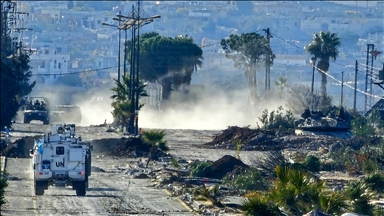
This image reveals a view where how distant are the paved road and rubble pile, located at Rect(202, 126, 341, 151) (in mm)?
22748

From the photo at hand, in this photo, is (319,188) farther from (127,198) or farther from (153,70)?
(153,70)

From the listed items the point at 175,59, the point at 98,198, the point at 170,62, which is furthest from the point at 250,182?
the point at 170,62

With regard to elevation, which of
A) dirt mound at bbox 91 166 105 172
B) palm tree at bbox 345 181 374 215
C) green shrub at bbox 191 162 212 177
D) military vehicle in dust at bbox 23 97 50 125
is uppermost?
palm tree at bbox 345 181 374 215

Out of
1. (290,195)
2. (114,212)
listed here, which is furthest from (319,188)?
(114,212)

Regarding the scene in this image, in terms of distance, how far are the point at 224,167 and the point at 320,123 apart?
34638mm

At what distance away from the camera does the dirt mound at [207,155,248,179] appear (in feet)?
172

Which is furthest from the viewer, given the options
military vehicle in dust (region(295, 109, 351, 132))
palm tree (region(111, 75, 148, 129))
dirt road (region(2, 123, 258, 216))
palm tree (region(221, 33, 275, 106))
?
palm tree (region(221, 33, 275, 106))

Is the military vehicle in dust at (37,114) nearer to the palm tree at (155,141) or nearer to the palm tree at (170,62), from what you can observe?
the palm tree at (170,62)

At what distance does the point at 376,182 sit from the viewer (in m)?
43.2

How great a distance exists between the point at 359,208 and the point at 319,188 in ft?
4.97

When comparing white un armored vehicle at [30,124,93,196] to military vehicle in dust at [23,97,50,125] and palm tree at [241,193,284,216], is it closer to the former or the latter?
palm tree at [241,193,284,216]

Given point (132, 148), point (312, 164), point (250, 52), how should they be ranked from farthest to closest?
point (250, 52) → point (132, 148) → point (312, 164)

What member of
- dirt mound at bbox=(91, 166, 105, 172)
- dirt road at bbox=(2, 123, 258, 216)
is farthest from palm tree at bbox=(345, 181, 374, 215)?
dirt mound at bbox=(91, 166, 105, 172)

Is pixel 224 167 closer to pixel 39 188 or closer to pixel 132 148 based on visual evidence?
pixel 39 188
